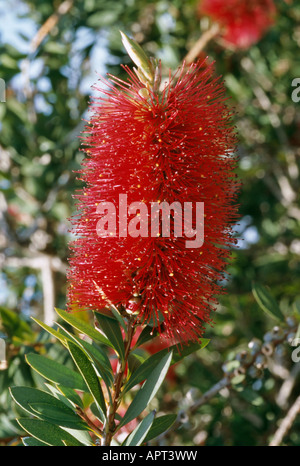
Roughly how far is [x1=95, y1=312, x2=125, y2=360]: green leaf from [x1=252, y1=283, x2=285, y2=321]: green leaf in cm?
39

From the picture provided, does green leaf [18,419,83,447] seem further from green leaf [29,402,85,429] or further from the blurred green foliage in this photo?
the blurred green foliage

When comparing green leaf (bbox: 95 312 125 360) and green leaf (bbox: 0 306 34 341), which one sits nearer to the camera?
green leaf (bbox: 95 312 125 360)

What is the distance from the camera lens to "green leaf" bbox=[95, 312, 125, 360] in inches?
38.0

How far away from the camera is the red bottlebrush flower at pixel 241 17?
267cm

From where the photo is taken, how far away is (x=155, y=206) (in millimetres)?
978

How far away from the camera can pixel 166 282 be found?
989 millimetres

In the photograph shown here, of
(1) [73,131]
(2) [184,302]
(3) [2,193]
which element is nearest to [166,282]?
(2) [184,302]

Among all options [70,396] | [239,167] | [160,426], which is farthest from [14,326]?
[239,167]

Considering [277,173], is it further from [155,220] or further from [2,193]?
[155,220]

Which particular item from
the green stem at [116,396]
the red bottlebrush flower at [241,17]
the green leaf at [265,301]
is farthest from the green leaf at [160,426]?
the red bottlebrush flower at [241,17]

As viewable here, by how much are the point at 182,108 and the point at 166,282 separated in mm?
360

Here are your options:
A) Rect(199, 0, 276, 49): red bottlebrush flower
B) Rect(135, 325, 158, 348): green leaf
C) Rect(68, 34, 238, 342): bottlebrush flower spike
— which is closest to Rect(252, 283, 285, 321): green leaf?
Rect(68, 34, 238, 342): bottlebrush flower spike

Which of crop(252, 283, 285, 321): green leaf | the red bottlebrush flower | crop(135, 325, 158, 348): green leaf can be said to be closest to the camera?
crop(135, 325, 158, 348): green leaf

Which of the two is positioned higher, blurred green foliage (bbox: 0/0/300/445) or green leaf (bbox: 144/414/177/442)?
blurred green foliage (bbox: 0/0/300/445)
